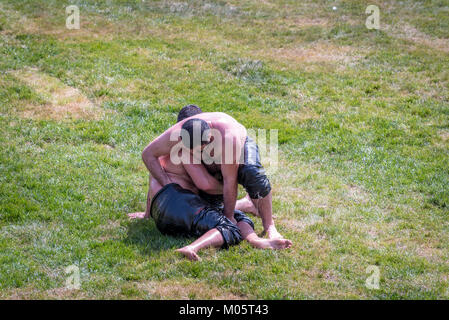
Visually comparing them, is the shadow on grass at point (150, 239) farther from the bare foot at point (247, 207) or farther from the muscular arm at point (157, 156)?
the bare foot at point (247, 207)

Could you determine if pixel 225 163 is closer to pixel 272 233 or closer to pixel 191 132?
pixel 191 132

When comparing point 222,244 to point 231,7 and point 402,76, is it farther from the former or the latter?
point 231,7

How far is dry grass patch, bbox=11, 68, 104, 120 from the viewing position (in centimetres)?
948

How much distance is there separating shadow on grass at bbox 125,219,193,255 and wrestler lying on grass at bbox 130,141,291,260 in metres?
0.09

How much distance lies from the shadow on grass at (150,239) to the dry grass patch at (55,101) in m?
3.81

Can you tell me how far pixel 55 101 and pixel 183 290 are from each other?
600 cm

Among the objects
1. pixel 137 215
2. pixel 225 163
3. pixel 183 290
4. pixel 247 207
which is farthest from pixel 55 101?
pixel 183 290

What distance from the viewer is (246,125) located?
9.38 meters

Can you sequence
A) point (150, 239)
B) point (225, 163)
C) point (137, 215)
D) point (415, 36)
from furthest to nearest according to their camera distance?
1. point (415, 36)
2. point (137, 215)
3. point (150, 239)
4. point (225, 163)

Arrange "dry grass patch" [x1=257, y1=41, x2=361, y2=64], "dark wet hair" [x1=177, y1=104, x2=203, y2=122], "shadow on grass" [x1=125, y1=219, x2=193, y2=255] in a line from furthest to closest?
"dry grass patch" [x1=257, y1=41, x2=361, y2=64], "dark wet hair" [x1=177, y1=104, x2=203, y2=122], "shadow on grass" [x1=125, y1=219, x2=193, y2=255]

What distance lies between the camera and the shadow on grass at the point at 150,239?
5660mm

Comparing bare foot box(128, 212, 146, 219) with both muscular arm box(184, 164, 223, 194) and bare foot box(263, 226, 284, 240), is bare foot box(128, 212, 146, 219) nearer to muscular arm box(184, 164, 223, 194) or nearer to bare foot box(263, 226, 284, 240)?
muscular arm box(184, 164, 223, 194)

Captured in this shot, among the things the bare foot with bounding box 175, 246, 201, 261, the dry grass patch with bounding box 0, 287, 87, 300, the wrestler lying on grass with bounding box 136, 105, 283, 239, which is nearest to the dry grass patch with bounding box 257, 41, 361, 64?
the wrestler lying on grass with bounding box 136, 105, 283, 239
